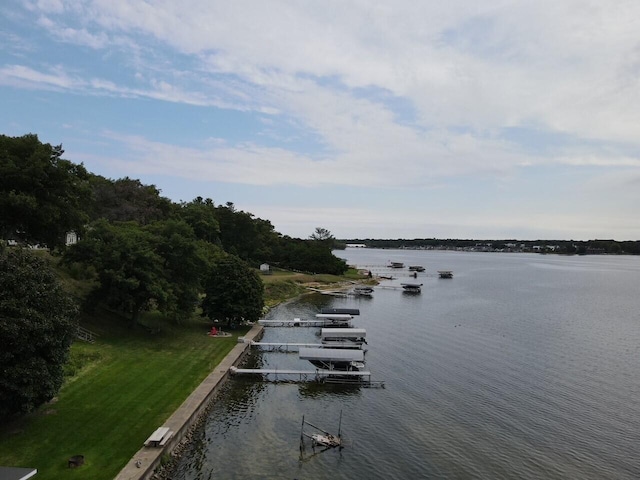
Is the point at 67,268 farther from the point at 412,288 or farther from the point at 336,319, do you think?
Result: the point at 412,288

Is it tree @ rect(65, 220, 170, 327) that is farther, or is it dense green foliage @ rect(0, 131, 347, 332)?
tree @ rect(65, 220, 170, 327)

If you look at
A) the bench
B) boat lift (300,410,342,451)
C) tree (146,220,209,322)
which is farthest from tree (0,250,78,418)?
tree (146,220,209,322)

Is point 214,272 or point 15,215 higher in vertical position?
point 15,215

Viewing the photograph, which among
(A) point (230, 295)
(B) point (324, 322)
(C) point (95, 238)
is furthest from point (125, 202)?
(C) point (95, 238)

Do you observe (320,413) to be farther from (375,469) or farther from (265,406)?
Result: (375,469)

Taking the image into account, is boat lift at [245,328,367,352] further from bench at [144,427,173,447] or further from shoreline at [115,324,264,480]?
bench at [144,427,173,447]

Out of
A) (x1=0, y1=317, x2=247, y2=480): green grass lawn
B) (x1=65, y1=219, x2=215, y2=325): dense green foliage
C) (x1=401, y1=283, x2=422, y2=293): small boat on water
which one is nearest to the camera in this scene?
(x1=0, y1=317, x2=247, y2=480): green grass lawn

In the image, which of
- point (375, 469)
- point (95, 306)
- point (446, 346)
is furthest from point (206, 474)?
point (446, 346)
